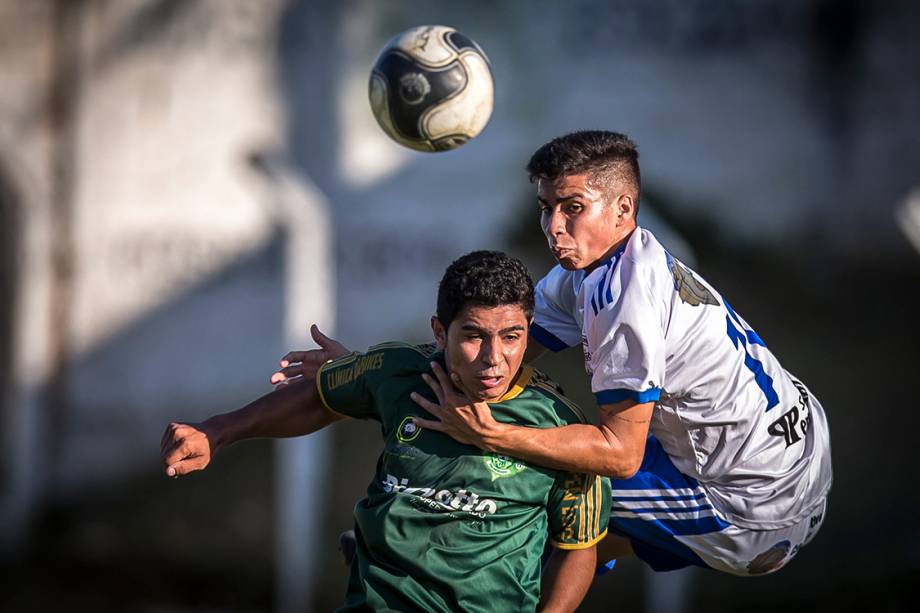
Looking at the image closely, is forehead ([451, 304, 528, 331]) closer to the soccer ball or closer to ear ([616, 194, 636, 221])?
ear ([616, 194, 636, 221])

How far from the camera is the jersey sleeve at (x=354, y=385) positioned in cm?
383

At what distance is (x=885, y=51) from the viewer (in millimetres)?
8344

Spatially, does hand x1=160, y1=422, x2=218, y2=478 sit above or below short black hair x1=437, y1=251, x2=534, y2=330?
below

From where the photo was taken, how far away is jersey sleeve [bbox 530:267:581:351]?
449 cm

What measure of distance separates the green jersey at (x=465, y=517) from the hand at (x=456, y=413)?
0.05 m

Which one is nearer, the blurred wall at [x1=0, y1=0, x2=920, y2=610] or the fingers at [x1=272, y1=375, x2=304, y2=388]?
the fingers at [x1=272, y1=375, x2=304, y2=388]

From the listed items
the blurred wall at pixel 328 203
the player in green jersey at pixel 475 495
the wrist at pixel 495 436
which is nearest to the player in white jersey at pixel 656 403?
the wrist at pixel 495 436

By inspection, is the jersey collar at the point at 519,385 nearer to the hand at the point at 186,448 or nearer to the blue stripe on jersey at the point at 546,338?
the blue stripe on jersey at the point at 546,338

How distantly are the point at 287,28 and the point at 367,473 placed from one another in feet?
11.9

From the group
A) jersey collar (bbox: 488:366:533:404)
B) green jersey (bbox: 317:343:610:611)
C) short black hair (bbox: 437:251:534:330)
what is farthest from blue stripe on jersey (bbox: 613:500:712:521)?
short black hair (bbox: 437:251:534:330)

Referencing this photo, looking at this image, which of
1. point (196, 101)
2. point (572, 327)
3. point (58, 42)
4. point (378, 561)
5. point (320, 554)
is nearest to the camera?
point (378, 561)

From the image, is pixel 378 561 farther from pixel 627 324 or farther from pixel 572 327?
pixel 572 327

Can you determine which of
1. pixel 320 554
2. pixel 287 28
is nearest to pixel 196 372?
pixel 320 554

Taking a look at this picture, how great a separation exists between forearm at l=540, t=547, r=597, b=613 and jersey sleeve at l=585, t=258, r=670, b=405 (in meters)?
0.49
